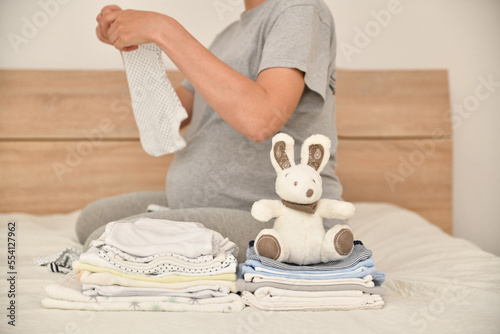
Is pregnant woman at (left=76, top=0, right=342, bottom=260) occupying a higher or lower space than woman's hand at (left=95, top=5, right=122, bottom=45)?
lower

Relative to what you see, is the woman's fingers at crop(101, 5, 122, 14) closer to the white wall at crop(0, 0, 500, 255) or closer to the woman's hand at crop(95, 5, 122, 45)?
the woman's hand at crop(95, 5, 122, 45)

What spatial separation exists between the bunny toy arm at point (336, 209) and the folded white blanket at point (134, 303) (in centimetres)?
21

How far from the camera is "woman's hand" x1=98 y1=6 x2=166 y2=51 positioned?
Result: 1.00 m

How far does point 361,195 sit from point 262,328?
137cm

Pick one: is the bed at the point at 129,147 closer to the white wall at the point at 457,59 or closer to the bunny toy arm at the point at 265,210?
the white wall at the point at 457,59

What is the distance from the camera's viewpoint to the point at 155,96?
48.5 inches

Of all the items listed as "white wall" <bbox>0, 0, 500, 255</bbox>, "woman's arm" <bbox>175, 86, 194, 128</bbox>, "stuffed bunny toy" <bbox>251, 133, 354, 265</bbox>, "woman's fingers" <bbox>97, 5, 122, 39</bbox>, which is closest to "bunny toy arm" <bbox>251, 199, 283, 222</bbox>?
"stuffed bunny toy" <bbox>251, 133, 354, 265</bbox>

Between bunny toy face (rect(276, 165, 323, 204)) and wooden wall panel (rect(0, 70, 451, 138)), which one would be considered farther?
wooden wall panel (rect(0, 70, 451, 138))

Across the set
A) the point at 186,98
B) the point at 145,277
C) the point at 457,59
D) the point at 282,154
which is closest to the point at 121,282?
the point at 145,277

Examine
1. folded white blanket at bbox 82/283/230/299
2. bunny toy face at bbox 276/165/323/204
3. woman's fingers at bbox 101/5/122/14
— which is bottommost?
folded white blanket at bbox 82/283/230/299

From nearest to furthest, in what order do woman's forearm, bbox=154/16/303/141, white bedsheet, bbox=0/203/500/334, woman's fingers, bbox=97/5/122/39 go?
white bedsheet, bbox=0/203/500/334, woman's forearm, bbox=154/16/303/141, woman's fingers, bbox=97/5/122/39

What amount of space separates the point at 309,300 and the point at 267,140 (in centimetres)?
43

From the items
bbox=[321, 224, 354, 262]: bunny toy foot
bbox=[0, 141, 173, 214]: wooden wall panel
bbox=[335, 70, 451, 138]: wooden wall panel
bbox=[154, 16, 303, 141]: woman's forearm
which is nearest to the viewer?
bbox=[321, 224, 354, 262]: bunny toy foot

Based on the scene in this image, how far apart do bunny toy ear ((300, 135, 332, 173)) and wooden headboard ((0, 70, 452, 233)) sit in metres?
1.13
